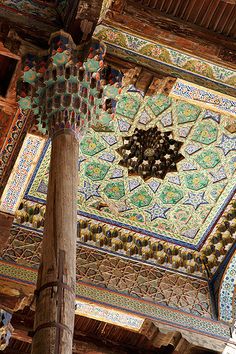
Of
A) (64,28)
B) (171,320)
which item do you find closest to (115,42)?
(64,28)

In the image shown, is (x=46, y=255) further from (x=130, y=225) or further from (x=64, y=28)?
(x=130, y=225)

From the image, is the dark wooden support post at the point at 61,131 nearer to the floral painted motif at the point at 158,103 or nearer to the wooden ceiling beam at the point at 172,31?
the wooden ceiling beam at the point at 172,31

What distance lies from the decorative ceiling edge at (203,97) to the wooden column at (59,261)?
6.85 ft

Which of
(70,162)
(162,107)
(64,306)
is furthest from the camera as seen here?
(162,107)

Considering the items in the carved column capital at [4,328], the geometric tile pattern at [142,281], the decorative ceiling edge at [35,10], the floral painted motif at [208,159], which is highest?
the decorative ceiling edge at [35,10]

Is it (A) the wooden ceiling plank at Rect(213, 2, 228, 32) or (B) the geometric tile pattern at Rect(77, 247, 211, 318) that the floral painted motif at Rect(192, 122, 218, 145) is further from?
(B) the geometric tile pattern at Rect(77, 247, 211, 318)

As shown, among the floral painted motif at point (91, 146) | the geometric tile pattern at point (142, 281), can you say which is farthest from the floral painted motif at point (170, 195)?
the floral painted motif at point (91, 146)

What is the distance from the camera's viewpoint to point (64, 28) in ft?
28.6

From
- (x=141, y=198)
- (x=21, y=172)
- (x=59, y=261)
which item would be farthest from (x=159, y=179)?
(x=59, y=261)

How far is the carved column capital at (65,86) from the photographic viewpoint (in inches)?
315

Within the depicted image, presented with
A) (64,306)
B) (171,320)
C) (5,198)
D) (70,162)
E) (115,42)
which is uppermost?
(115,42)

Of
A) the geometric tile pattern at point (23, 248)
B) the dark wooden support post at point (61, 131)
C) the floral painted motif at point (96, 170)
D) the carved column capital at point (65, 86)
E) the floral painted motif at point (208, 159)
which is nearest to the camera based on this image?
the dark wooden support post at point (61, 131)

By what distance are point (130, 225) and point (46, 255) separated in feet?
15.9

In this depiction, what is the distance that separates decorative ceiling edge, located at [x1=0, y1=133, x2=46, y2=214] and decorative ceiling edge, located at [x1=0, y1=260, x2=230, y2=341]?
A: 0.83 m
